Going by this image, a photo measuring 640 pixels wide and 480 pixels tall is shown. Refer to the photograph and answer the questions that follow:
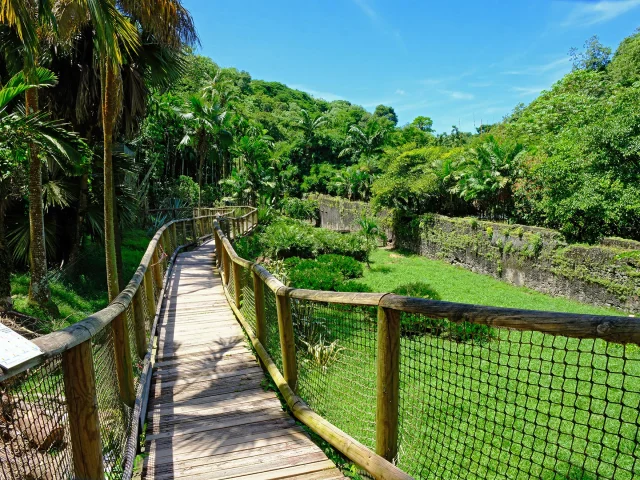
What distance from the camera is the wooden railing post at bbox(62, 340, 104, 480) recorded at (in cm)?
204

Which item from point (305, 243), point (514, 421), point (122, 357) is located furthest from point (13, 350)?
point (305, 243)

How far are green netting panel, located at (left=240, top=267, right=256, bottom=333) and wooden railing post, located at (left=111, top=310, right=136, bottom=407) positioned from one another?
2055 millimetres

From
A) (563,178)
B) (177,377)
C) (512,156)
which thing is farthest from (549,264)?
(177,377)

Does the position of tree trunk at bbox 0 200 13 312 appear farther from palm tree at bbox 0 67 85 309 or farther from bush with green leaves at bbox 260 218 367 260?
bush with green leaves at bbox 260 218 367 260

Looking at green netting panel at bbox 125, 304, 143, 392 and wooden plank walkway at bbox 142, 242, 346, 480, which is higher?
green netting panel at bbox 125, 304, 143, 392

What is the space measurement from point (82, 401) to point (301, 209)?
107 ft

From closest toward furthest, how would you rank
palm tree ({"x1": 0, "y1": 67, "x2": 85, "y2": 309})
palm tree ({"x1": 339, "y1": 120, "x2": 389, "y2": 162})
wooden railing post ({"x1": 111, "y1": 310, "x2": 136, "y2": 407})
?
wooden railing post ({"x1": 111, "y1": 310, "x2": 136, "y2": 407}), palm tree ({"x1": 0, "y1": 67, "x2": 85, "y2": 309}), palm tree ({"x1": 339, "y1": 120, "x2": 389, "y2": 162})

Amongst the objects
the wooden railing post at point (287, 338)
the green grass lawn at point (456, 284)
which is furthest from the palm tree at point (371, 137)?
the wooden railing post at point (287, 338)

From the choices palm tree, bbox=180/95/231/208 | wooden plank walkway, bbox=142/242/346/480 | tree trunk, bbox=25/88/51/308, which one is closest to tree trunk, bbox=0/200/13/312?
tree trunk, bbox=25/88/51/308

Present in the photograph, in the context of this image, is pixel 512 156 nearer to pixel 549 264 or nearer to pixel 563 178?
pixel 563 178

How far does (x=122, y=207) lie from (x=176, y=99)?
1754 cm

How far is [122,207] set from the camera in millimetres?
11531

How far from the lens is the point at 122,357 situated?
3.43 meters

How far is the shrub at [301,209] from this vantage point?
33750 millimetres
